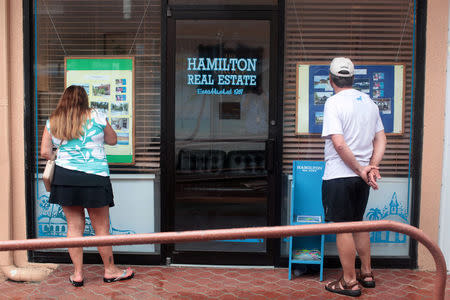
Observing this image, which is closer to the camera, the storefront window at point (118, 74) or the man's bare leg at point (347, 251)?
the man's bare leg at point (347, 251)

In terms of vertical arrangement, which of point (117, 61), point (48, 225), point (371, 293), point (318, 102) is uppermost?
point (117, 61)

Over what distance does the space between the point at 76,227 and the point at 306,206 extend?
208 cm

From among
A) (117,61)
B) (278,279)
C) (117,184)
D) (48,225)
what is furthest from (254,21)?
(48,225)

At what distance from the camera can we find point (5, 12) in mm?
4941

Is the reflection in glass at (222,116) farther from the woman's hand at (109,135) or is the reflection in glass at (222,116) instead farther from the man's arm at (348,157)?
the man's arm at (348,157)

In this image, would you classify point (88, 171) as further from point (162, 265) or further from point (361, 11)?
point (361, 11)

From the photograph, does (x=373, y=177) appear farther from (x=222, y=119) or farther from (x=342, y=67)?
(x=222, y=119)

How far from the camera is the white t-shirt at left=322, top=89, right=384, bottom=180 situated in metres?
4.16

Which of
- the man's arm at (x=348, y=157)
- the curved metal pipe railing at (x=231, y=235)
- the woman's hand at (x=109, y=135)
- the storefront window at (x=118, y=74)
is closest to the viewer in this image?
the curved metal pipe railing at (x=231, y=235)

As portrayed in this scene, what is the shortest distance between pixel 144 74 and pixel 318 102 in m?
1.72

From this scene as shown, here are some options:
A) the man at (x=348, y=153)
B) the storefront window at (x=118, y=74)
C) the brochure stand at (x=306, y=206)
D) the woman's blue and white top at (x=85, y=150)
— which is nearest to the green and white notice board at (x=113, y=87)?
the storefront window at (x=118, y=74)

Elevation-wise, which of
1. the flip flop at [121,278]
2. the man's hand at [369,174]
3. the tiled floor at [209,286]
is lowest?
the tiled floor at [209,286]

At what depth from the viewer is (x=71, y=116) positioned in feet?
14.3

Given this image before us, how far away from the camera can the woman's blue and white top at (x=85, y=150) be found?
14.3ft
